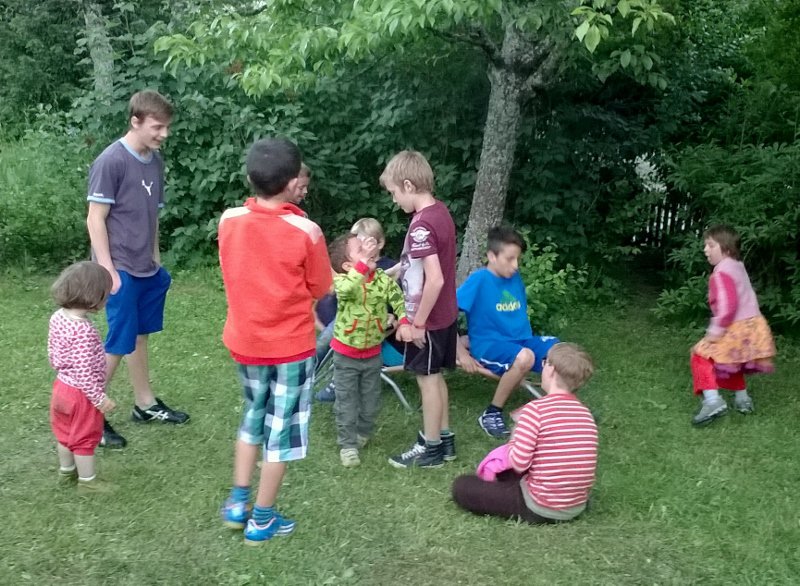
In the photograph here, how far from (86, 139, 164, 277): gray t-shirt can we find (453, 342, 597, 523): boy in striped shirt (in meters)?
2.09

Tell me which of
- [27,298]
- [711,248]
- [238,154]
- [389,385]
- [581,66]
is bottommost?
[27,298]

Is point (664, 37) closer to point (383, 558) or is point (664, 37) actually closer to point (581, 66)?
point (581, 66)

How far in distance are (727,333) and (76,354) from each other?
3686 mm

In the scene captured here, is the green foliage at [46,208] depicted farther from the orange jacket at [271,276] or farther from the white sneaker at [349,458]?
the orange jacket at [271,276]

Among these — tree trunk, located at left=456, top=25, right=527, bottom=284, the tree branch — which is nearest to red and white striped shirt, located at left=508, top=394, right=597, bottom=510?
the tree branch

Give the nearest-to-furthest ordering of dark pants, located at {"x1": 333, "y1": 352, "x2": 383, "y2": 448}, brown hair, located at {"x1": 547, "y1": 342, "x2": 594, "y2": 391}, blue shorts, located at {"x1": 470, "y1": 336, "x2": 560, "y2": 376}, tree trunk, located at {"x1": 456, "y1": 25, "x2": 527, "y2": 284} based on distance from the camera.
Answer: brown hair, located at {"x1": 547, "y1": 342, "x2": 594, "y2": 391}
dark pants, located at {"x1": 333, "y1": 352, "x2": 383, "y2": 448}
blue shorts, located at {"x1": 470, "y1": 336, "x2": 560, "y2": 376}
tree trunk, located at {"x1": 456, "y1": 25, "x2": 527, "y2": 284}

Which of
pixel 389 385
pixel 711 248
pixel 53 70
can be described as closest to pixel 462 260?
pixel 389 385

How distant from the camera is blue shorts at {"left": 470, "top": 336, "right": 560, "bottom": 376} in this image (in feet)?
16.0

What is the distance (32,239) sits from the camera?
8.45m

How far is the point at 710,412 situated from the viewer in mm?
4906

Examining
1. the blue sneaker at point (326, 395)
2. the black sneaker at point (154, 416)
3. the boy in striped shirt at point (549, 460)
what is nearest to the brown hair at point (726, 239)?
the boy in striped shirt at point (549, 460)

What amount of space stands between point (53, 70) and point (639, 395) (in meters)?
Answer: 14.1

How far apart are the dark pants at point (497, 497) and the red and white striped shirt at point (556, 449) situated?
0.09 m

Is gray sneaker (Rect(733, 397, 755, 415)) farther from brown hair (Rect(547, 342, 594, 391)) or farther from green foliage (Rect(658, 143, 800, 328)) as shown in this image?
brown hair (Rect(547, 342, 594, 391))
